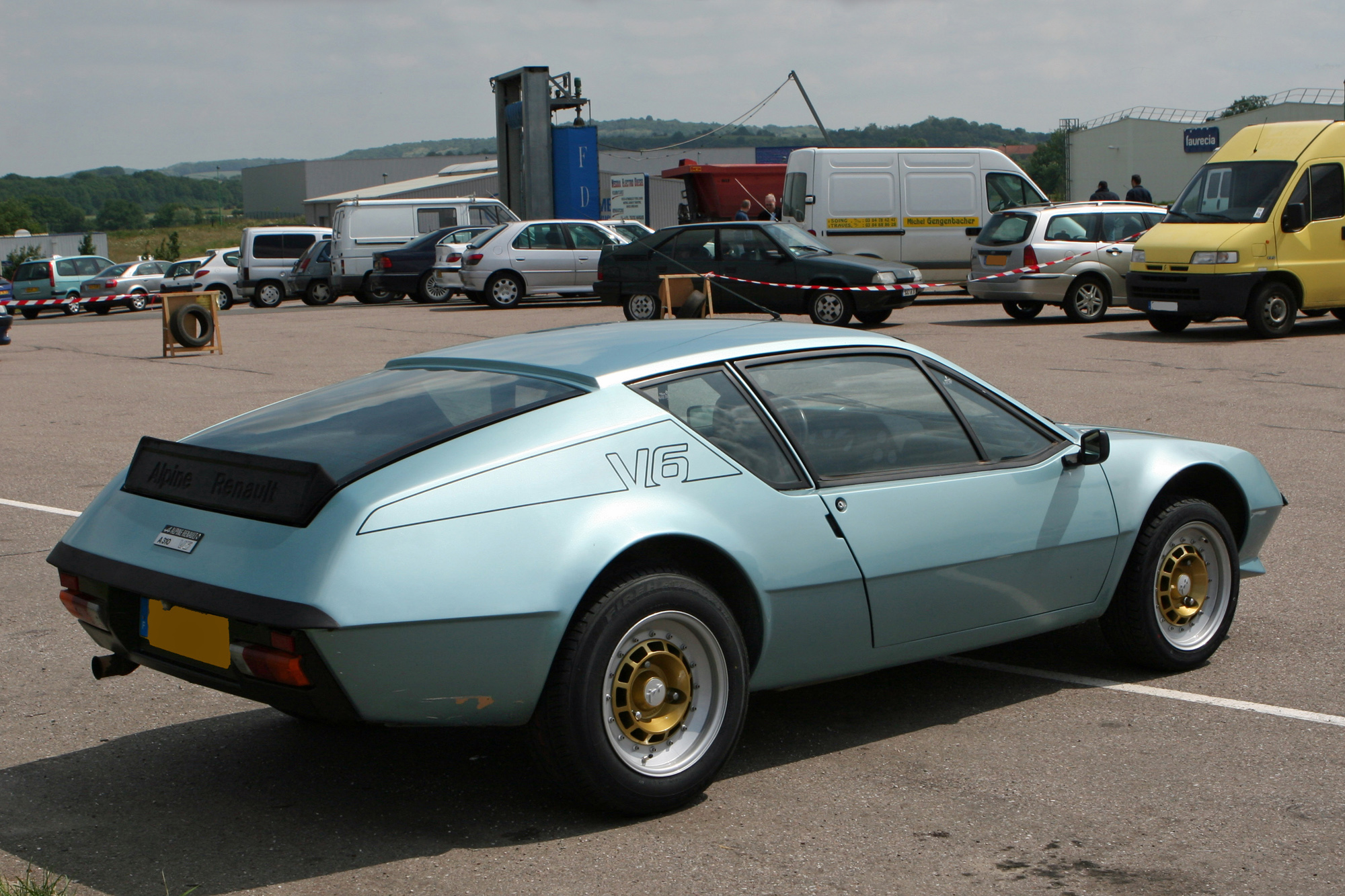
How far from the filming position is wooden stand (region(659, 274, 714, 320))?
18641 mm

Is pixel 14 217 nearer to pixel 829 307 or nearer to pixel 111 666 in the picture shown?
pixel 829 307

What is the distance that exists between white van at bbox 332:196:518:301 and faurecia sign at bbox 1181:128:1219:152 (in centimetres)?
5678

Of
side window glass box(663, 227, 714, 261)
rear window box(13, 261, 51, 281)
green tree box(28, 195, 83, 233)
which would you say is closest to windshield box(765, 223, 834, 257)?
side window glass box(663, 227, 714, 261)

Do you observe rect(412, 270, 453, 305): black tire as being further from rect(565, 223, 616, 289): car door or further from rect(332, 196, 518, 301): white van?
rect(565, 223, 616, 289): car door

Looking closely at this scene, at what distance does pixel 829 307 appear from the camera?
1864 cm

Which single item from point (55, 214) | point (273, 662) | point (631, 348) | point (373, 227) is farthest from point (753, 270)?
point (55, 214)

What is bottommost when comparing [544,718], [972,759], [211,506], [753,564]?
[972,759]

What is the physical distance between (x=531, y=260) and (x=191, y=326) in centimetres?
813

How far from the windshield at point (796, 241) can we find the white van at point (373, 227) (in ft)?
36.5

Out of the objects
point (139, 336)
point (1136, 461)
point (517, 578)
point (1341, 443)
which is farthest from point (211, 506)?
point (139, 336)

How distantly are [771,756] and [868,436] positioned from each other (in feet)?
3.33

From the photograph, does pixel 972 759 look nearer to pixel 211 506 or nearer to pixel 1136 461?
pixel 1136 461

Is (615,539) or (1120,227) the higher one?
(1120,227)

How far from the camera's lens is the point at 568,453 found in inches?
137
